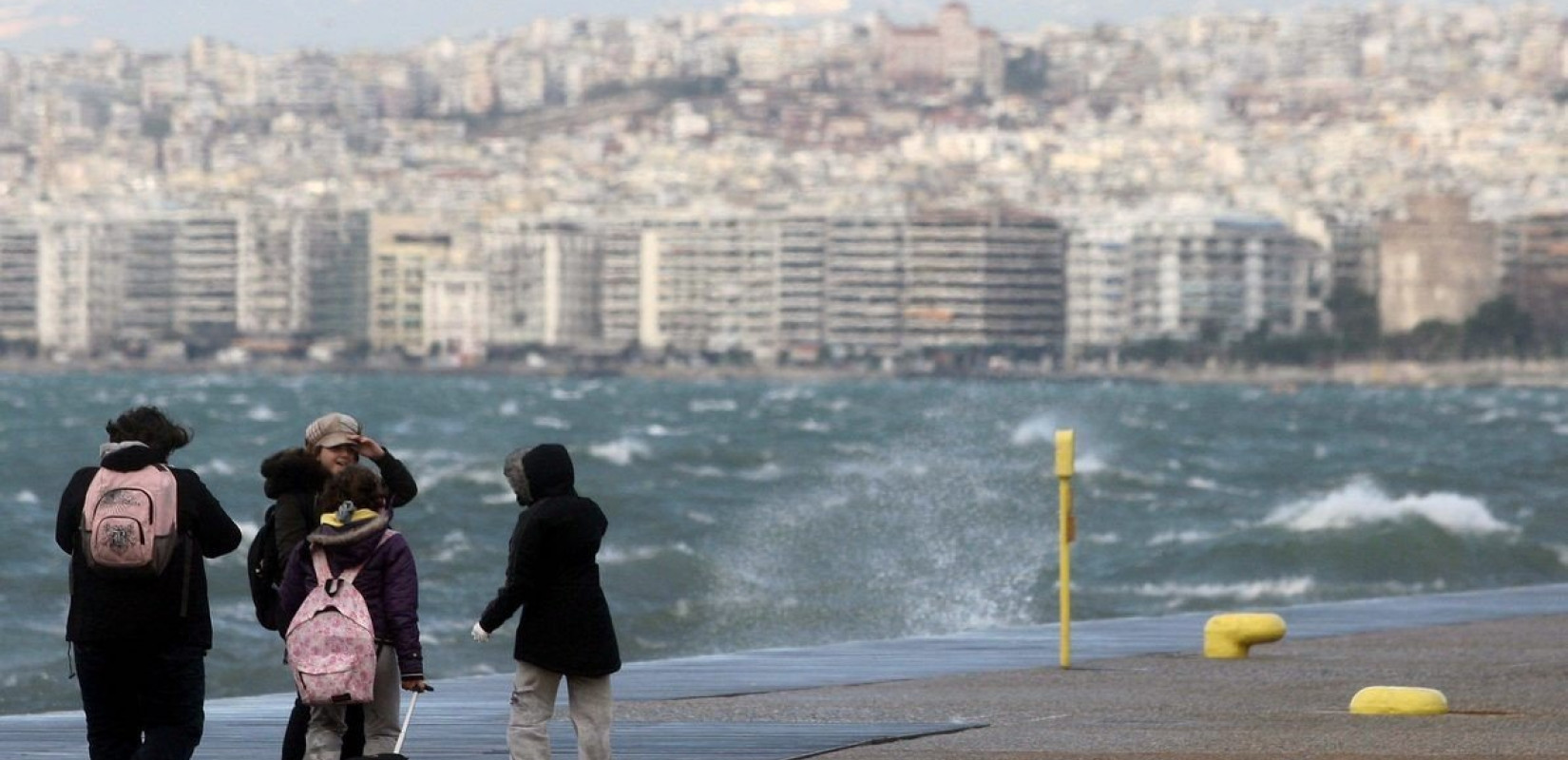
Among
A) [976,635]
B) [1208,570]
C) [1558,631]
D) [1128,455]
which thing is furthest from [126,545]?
[1128,455]

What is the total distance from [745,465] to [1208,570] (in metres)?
33.0

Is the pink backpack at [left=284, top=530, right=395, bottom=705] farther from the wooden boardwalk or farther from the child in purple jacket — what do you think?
the wooden boardwalk

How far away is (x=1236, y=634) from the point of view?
15.1m

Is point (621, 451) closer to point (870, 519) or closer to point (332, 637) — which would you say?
point (870, 519)

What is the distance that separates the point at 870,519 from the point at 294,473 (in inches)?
1339

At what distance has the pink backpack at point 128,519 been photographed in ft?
30.4

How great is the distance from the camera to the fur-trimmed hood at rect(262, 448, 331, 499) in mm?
9422

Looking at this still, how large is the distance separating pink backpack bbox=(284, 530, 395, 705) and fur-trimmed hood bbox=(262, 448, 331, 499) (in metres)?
0.32

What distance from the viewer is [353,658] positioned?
30.3ft

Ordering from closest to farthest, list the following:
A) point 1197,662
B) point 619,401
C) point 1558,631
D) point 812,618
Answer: point 1197,662 → point 1558,631 → point 812,618 → point 619,401

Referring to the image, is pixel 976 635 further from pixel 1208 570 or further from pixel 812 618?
pixel 1208 570

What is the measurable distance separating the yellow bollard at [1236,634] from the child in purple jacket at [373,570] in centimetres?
632

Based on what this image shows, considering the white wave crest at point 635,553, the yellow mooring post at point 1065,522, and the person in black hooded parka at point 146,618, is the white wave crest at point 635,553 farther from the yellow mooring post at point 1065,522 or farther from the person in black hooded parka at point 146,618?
the person in black hooded parka at point 146,618

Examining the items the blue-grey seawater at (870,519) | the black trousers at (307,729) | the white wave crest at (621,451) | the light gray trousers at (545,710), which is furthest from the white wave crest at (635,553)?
the white wave crest at (621,451)
